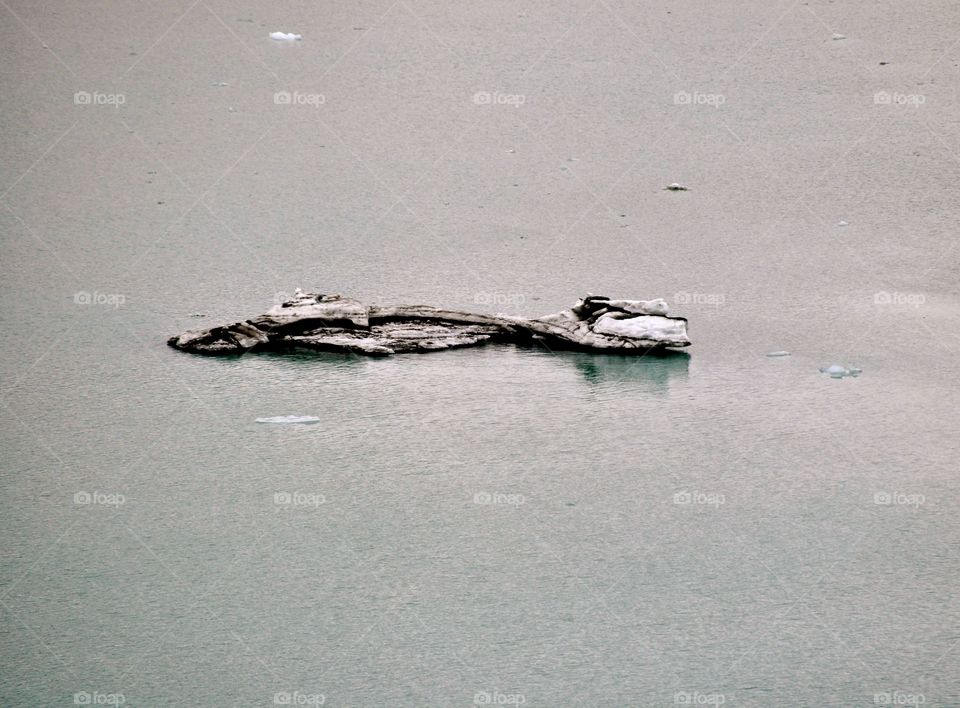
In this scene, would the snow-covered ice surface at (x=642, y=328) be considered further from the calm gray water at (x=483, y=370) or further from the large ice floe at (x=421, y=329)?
the calm gray water at (x=483, y=370)

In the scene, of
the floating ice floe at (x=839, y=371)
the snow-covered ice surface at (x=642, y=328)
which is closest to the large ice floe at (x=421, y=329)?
the snow-covered ice surface at (x=642, y=328)

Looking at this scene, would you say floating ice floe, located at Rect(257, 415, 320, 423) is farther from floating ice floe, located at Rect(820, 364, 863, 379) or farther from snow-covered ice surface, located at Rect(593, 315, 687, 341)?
floating ice floe, located at Rect(820, 364, 863, 379)

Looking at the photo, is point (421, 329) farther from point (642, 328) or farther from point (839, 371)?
point (839, 371)

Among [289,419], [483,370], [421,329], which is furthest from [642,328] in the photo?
[289,419]

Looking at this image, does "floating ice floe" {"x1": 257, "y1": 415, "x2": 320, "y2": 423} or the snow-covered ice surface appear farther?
the snow-covered ice surface

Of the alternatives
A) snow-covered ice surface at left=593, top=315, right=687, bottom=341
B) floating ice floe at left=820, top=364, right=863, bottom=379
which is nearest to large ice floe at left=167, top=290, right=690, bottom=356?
snow-covered ice surface at left=593, top=315, right=687, bottom=341
